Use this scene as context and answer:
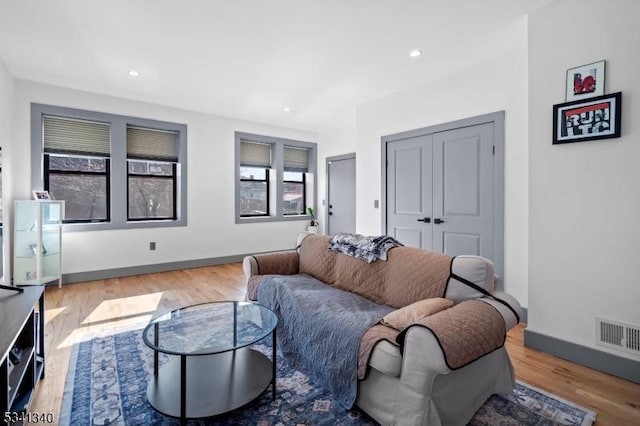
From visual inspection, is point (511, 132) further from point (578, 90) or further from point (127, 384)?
point (127, 384)

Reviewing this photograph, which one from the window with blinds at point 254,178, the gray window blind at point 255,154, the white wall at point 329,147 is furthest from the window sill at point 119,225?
the white wall at point 329,147

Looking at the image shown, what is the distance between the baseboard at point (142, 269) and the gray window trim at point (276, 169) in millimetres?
754

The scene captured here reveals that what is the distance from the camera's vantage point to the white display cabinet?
12.1 ft

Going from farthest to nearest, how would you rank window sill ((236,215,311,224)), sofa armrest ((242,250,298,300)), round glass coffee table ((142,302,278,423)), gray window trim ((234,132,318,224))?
window sill ((236,215,311,224)), gray window trim ((234,132,318,224)), sofa armrest ((242,250,298,300)), round glass coffee table ((142,302,278,423))

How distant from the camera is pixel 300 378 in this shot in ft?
6.64

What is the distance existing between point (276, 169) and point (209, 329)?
14.6 feet

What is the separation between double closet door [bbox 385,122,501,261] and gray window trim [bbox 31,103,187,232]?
3236 millimetres

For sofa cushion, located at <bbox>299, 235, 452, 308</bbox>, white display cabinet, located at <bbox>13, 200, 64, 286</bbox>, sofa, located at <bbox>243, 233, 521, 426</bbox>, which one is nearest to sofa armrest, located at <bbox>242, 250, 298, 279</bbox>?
sofa cushion, located at <bbox>299, 235, 452, 308</bbox>

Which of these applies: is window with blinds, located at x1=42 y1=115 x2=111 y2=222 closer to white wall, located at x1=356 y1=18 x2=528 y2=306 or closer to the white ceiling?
the white ceiling

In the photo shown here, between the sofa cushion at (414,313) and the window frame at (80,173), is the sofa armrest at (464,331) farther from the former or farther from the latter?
the window frame at (80,173)

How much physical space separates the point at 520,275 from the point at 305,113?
3.84 m

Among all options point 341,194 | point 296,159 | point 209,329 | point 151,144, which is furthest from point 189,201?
point 209,329

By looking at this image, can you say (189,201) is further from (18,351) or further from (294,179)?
(18,351)

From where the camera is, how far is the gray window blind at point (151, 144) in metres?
4.68
